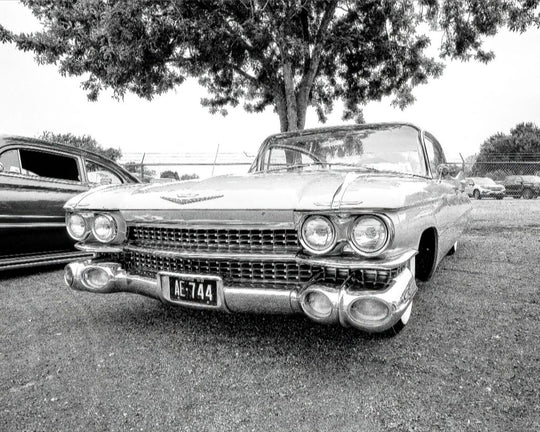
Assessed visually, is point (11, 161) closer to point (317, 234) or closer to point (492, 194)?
point (317, 234)

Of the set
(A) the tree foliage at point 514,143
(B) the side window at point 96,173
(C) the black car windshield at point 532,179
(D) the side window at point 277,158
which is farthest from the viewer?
(A) the tree foliage at point 514,143

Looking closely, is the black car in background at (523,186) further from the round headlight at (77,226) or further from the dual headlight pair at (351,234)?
the round headlight at (77,226)

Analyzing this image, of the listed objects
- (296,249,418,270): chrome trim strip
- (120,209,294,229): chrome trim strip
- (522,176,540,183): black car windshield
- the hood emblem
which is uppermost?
the hood emblem

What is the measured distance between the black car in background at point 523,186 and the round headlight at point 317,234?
66.8 ft

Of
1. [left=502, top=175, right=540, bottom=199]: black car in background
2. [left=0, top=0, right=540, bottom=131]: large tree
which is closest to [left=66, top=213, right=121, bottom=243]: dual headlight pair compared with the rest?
[left=0, top=0, right=540, bottom=131]: large tree

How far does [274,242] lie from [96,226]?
1.24 m

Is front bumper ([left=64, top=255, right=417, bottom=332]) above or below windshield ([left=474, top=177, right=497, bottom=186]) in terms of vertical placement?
below

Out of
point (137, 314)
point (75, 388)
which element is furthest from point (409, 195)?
point (137, 314)

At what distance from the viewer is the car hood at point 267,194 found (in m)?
1.87

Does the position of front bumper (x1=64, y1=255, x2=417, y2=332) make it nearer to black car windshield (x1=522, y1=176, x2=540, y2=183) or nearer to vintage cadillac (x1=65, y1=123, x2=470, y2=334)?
vintage cadillac (x1=65, y1=123, x2=470, y2=334)

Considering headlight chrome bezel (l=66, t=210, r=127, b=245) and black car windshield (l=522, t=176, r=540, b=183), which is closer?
headlight chrome bezel (l=66, t=210, r=127, b=245)

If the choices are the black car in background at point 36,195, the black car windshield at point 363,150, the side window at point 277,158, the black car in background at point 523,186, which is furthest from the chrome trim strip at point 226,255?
the black car in background at point 523,186

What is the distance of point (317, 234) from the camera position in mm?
1922

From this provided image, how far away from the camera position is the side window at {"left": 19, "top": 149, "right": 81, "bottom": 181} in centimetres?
402
